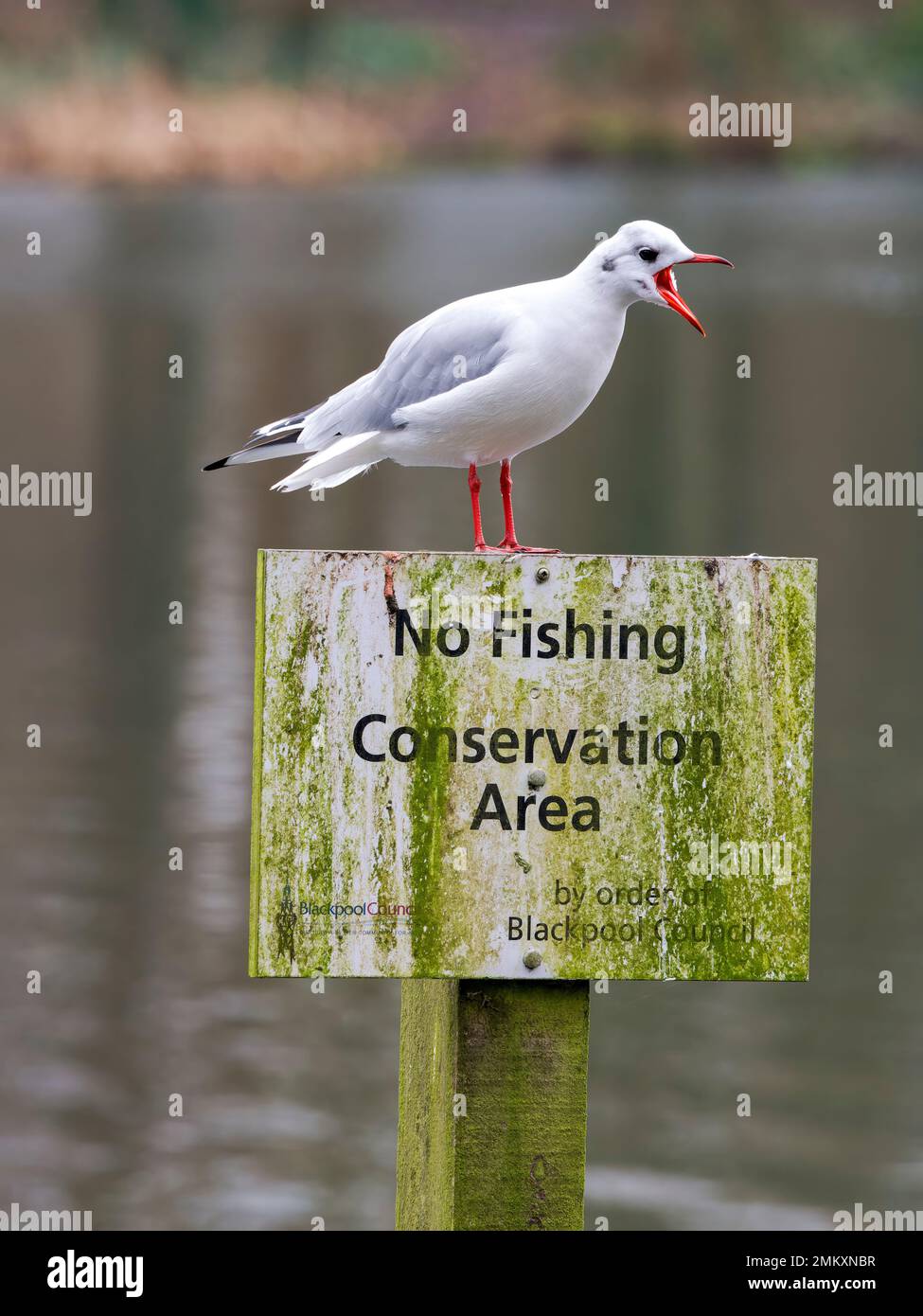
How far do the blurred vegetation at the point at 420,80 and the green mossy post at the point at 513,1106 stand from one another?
43.6 m

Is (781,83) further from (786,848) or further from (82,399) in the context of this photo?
(786,848)

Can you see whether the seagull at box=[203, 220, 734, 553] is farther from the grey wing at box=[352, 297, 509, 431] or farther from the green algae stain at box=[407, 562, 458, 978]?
the green algae stain at box=[407, 562, 458, 978]

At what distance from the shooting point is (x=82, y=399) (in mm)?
21922

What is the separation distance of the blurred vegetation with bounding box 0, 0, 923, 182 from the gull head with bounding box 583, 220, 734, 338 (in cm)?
4271

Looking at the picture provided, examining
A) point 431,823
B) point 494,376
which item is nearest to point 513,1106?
point 431,823

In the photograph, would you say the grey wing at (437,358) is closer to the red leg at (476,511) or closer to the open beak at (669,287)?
the red leg at (476,511)

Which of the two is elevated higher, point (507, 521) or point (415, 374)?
point (415, 374)

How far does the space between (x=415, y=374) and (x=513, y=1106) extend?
1513mm

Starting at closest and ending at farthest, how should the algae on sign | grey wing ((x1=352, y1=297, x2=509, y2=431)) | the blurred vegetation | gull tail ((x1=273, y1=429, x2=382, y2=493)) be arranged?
the algae on sign, grey wing ((x1=352, y1=297, x2=509, y2=431)), gull tail ((x1=273, y1=429, x2=382, y2=493)), the blurred vegetation

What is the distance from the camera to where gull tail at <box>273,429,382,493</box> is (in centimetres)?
470

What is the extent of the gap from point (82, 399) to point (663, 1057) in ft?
51.3

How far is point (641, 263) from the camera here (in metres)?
4.39

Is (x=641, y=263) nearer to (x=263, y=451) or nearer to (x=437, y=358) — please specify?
(x=437, y=358)

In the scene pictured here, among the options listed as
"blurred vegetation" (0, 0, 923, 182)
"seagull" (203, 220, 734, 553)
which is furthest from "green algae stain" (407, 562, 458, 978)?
"blurred vegetation" (0, 0, 923, 182)
